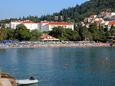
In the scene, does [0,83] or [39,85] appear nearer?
[0,83]

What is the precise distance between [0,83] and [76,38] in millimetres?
108565

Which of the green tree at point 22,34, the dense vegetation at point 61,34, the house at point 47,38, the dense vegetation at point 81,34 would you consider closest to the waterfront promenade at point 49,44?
the house at point 47,38

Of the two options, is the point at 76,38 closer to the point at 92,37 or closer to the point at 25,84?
the point at 92,37

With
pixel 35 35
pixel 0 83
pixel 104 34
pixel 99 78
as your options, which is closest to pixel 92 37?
pixel 104 34

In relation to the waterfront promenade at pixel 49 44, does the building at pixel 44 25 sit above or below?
above

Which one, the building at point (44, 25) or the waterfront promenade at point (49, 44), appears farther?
the building at point (44, 25)

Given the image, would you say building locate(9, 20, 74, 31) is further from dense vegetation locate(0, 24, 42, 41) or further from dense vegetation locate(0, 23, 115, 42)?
dense vegetation locate(0, 24, 42, 41)

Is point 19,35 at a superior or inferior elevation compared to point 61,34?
superior

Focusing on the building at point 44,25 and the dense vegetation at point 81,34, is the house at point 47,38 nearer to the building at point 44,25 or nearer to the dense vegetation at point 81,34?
the dense vegetation at point 81,34

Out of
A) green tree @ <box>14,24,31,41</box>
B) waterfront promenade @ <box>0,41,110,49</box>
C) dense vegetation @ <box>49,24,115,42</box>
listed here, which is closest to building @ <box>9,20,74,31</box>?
dense vegetation @ <box>49,24,115,42</box>

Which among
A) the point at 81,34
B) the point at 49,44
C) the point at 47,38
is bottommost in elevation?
the point at 49,44

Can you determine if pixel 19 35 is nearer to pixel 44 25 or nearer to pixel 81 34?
pixel 81 34

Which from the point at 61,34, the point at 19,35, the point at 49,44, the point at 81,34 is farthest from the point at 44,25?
the point at 49,44

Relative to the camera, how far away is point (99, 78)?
34.9 m
